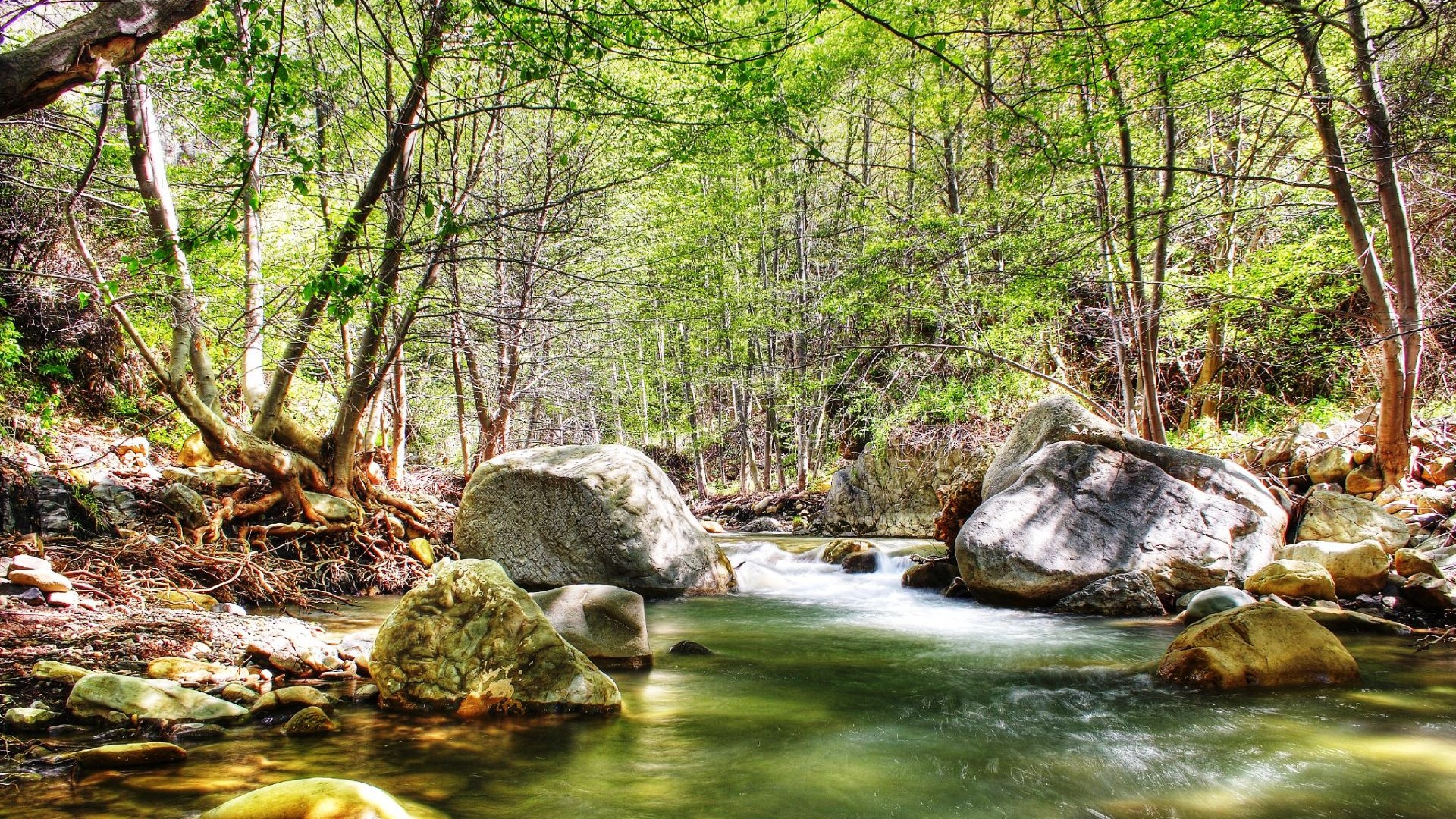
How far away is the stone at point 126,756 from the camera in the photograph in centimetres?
283

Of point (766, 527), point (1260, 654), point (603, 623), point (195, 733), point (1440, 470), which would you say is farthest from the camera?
point (766, 527)

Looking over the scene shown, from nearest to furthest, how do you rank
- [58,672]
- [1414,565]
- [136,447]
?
1. [58,672]
2. [1414,565]
3. [136,447]

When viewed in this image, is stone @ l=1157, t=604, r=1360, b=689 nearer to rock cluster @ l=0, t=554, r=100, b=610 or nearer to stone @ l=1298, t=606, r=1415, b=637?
stone @ l=1298, t=606, r=1415, b=637

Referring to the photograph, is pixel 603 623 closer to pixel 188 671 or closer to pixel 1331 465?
pixel 188 671

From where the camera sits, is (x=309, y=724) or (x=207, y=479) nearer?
(x=309, y=724)

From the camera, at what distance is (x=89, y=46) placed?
227 centimetres

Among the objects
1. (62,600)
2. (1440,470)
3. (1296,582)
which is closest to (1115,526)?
(1296,582)

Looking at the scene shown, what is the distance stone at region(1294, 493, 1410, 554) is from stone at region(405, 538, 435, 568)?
9.47 meters

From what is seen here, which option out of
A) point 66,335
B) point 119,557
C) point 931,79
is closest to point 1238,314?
point 931,79

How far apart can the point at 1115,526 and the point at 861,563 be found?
11.0 feet

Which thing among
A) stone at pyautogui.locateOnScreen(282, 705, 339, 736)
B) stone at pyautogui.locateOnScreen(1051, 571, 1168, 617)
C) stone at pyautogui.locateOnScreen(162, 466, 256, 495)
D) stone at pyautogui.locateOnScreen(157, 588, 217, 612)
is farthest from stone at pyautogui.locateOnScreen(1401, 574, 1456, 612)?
stone at pyautogui.locateOnScreen(162, 466, 256, 495)

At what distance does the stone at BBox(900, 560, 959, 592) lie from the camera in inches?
322

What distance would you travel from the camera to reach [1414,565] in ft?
19.1

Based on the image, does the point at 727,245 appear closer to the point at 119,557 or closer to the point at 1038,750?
the point at 119,557
